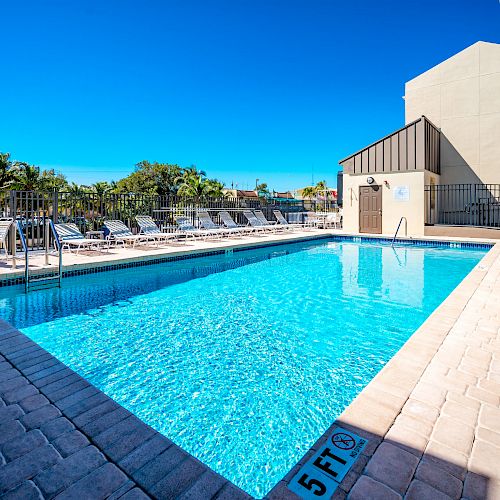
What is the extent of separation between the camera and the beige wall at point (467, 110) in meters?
15.3

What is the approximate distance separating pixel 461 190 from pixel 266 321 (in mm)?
14524

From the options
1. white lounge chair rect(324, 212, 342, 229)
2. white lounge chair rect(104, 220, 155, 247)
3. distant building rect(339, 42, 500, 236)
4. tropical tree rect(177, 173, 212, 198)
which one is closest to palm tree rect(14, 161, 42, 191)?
tropical tree rect(177, 173, 212, 198)

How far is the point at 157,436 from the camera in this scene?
77.3 inches

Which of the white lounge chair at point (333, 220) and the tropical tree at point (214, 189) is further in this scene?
the tropical tree at point (214, 189)

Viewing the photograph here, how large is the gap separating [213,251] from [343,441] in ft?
27.9

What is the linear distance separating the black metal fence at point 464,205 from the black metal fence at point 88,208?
853 cm

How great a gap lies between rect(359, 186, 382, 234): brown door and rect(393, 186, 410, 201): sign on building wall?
615 millimetres

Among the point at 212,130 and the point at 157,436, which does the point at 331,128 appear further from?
the point at 157,436

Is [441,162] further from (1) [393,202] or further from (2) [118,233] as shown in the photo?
(2) [118,233]

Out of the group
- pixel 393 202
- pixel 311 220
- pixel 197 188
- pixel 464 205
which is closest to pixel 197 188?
pixel 197 188

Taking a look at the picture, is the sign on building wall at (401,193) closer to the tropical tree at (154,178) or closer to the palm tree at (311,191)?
the tropical tree at (154,178)

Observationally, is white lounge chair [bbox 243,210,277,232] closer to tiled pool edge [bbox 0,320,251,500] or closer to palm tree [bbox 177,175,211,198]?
palm tree [bbox 177,175,211,198]

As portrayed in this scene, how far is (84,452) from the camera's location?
1800 mm

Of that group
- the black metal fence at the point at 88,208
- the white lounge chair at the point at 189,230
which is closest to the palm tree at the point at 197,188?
the black metal fence at the point at 88,208
